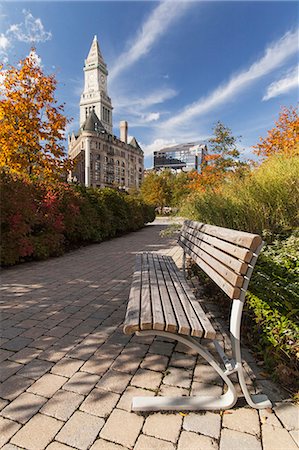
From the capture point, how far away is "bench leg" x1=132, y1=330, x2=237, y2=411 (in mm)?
1632

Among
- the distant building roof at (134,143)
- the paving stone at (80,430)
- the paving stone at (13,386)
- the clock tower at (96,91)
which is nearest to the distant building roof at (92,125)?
the clock tower at (96,91)

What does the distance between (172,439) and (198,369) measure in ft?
2.20

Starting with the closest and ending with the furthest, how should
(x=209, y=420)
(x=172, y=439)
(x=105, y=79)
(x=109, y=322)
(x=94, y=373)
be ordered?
(x=172, y=439) → (x=209, y=420) → (x=94, y=373) → (x=109, y=322) → (x=105, y=79)

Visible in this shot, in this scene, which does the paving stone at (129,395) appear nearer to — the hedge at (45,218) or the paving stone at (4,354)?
the paving stone at (4,354)

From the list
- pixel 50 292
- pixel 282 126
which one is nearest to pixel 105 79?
pixel 282 126

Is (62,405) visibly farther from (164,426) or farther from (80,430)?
(164,426)

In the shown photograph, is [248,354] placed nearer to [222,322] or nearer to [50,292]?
[222,322]

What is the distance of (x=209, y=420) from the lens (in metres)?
1.58

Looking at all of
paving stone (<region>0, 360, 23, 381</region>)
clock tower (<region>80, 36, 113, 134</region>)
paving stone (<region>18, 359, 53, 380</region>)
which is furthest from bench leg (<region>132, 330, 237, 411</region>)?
clock tower (<region>80, 36, 113, 134</region>)

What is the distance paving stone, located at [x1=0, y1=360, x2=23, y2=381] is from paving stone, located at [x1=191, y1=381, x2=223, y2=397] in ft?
4.48

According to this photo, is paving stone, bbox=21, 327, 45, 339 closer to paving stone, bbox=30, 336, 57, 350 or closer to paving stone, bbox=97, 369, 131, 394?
paving stone, bbox=30, 336, 57, 350

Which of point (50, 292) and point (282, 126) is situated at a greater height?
point (282, 126)

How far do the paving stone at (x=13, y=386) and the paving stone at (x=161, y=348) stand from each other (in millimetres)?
1003

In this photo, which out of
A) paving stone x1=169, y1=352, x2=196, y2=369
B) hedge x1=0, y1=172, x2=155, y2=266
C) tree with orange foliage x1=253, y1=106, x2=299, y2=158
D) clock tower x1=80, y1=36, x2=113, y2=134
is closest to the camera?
paving stone x1=169, y1=352, x2=196, y2=369
